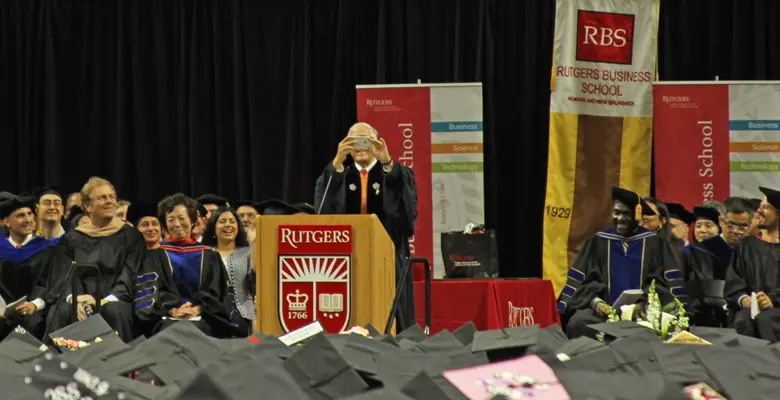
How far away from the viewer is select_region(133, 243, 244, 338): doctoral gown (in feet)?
21.6

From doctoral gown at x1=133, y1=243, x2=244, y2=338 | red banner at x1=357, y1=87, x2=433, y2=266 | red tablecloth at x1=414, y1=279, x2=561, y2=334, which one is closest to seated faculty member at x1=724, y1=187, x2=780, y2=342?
red tablecloth at x1=414, y1=279, x2=561, y2=334

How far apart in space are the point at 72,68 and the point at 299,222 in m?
7.71

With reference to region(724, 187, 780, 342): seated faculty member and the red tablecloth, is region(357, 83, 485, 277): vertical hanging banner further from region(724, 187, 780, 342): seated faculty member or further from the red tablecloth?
region(724, 187, 780, 342): seated faculty member

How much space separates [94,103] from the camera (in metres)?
10.9

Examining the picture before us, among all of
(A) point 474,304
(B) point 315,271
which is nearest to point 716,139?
(A) point 474,304

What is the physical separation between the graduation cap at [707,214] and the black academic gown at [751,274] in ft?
3.55

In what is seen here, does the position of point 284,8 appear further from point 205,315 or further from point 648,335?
point 648,335

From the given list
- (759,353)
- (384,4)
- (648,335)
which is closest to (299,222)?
(648,335)

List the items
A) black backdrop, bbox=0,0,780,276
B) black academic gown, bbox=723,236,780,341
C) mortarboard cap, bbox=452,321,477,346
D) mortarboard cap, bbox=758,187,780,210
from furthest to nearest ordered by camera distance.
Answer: black backdrop, bbox=0,0,780,276 → black academic gown, bbox=723,236,780,341 → mortarboard cap, bbox=758,187,780,210 → mortarboard cap, bbox=452,321,477,346

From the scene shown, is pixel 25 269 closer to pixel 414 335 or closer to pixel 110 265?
pixel 110 265

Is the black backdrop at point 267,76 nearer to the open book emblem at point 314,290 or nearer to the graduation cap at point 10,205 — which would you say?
the graduation cap at point 10,205

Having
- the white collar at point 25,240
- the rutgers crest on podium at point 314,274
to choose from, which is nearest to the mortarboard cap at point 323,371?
the rutgers crest on podium at point 314,274

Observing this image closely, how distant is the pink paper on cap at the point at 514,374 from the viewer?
4.57ft

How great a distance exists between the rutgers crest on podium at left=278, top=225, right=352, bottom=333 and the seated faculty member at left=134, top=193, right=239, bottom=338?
256 centimetres
